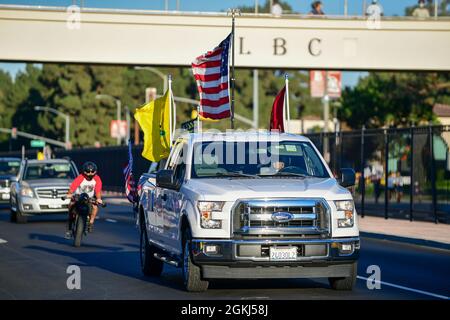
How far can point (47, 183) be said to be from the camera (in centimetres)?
3391

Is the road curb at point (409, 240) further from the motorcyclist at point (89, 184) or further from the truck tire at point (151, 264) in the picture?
the truck tire at point (151, 264)

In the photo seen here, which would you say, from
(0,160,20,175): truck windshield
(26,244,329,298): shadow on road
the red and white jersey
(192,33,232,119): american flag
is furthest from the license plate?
(0,160,20,175): truck windshield

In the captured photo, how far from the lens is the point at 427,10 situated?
4141 cm

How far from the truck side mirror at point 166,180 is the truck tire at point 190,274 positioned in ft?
3.01

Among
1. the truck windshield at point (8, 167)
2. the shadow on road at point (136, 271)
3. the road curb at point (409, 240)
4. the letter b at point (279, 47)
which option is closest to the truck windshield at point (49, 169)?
the truck windshield at point (8, 167)

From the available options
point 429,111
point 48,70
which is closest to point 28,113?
point 48,70

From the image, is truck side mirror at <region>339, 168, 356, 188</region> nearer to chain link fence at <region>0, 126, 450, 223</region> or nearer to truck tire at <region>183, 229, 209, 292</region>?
truck tire at <region>183, 229, 209, 292</region>

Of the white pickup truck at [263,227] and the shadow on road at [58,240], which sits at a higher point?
the white pickup truck at [263,227]

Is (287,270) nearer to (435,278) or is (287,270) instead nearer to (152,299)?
(152,299)

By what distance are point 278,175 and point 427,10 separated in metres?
27.3

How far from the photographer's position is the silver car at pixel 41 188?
33531 mm

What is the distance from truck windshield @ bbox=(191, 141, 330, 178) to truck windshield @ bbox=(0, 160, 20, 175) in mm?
27836

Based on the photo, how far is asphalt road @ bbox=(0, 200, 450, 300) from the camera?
48.5 feet

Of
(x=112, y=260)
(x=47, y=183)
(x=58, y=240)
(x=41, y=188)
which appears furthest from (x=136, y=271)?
(x=47, y=183)
